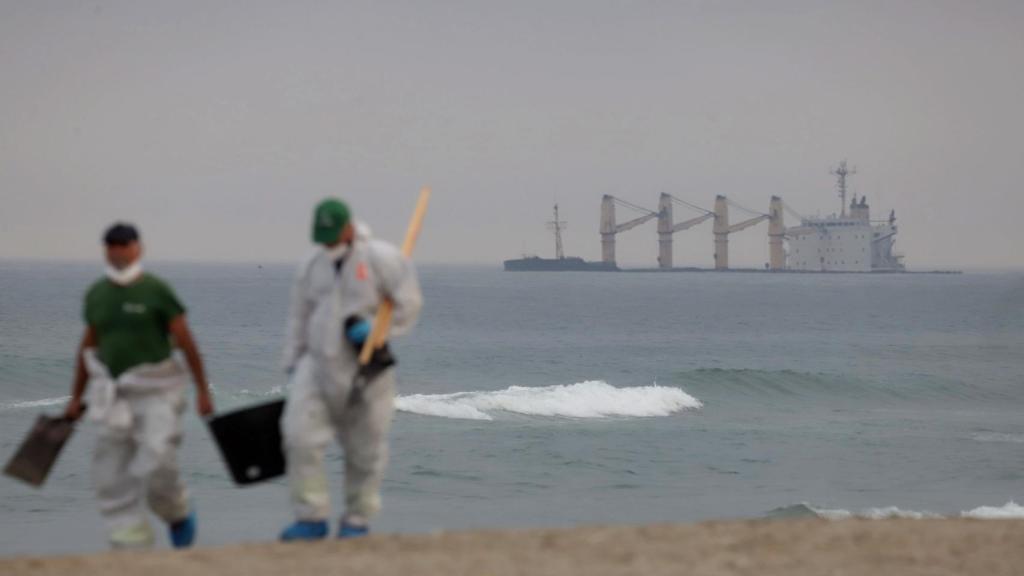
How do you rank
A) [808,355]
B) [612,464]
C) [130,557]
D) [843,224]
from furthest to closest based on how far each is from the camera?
1. [843,224]
2. [808,355]
3. [612,464]
4. [130,557]

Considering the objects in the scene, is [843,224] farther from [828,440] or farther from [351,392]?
[351,392]

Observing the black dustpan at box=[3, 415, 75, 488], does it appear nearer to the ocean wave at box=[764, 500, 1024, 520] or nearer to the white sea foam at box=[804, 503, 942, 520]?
the ocean wave at box=[764, 500, 1024, 520]

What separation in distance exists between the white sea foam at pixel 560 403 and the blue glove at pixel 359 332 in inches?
1072

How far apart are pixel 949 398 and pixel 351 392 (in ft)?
138

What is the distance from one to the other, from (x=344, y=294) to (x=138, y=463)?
1.07 meters

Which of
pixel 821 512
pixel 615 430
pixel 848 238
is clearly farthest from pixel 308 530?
pixel 848 238

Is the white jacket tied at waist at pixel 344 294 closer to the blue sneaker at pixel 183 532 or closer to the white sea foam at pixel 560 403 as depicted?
the blue sneaker at pixel 183 532

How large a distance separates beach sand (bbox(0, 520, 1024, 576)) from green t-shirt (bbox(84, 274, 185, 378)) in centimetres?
81

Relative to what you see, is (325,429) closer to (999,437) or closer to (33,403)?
(999,437)

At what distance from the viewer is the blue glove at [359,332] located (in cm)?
683

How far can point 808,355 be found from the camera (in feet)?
228

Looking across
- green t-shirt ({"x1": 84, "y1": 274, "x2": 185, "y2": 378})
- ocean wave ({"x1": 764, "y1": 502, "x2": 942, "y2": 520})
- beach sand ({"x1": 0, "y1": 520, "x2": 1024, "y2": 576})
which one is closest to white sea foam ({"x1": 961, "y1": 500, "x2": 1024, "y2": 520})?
ocean wave ({"x1": 764, "y1": 502, "x2": 942, "y2": 520})

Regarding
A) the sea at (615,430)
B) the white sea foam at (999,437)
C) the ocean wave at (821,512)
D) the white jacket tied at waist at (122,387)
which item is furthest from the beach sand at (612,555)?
the white sea foam at (999,437)

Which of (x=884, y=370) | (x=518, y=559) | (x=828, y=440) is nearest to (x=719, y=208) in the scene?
(x=884, y=370)
